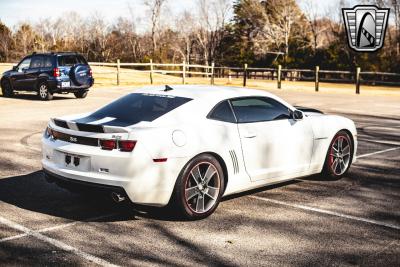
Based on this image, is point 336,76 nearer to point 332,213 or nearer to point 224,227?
point 332,213

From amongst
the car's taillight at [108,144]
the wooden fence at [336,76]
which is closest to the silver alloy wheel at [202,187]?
the car's taillight at [108,144]

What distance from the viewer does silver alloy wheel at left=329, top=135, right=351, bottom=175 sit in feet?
23.7

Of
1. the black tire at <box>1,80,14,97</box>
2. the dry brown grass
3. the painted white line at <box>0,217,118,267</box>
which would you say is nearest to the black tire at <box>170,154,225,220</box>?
the painted white line at <box>0,217,118,267</box>

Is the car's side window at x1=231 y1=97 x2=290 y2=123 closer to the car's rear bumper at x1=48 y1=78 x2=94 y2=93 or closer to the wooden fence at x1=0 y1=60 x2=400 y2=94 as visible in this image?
the car's rear bumper at x1=48 y1=78 x2=94 y2=93

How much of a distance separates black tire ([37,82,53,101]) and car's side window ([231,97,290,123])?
15.6 meters

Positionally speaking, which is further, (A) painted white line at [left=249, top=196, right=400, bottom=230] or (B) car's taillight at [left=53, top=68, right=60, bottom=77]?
(B) car's taillight at [left=53, top=68, right=60, bottom=77]

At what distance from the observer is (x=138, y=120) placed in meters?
5.49

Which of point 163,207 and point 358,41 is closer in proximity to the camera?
point 163,207

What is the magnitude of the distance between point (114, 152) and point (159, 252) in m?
1.10

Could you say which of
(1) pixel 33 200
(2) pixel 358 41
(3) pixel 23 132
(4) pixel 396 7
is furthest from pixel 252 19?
(1) pixel 33 200

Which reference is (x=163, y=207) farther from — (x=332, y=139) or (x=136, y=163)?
(x=332, y=139)

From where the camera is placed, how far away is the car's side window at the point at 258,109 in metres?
6.05

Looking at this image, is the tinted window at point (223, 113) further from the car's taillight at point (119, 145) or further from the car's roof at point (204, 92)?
the car's taillight at point (119, 145)

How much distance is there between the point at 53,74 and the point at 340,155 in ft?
49.2
